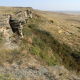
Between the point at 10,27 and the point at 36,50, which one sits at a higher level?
the point at 10,27

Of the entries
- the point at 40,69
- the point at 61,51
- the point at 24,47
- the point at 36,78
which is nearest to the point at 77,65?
the point at 61,51

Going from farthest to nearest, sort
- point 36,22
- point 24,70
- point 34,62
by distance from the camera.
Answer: point 36,22, point 34,62, point 24,70

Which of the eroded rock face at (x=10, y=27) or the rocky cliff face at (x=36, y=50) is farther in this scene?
the eroded rock face at (x=10, y=27)

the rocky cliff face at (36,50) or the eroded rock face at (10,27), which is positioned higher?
the eroded rock face at (10,27)

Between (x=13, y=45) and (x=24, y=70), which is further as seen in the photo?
(x=13, y=45)

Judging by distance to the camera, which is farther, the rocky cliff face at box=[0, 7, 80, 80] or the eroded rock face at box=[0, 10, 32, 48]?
the eroded rock face at box=[0, 10, 32, 48]

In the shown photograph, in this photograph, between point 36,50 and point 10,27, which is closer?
point 36,50

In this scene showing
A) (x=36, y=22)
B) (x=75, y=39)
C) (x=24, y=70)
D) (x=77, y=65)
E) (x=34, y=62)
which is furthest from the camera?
(x=36, y=22)

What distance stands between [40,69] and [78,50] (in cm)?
793

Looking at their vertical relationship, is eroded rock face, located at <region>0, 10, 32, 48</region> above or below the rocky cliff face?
above

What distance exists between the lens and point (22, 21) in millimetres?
19484

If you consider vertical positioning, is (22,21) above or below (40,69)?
above

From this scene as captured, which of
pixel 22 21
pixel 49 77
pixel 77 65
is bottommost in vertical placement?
pixel 77 65

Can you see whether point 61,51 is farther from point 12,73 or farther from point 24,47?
point 12,73
